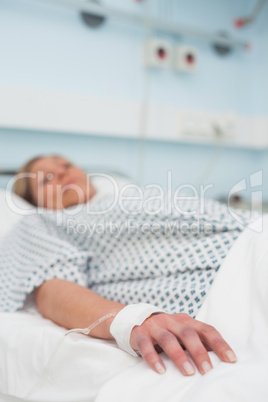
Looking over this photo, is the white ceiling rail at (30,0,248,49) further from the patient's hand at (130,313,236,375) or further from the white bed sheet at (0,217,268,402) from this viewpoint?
the patient's hand at (130,313,236,375)

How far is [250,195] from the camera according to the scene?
2.39 m

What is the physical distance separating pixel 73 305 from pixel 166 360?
1.05ft

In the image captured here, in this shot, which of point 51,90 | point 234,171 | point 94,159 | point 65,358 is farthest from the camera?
point 234,171

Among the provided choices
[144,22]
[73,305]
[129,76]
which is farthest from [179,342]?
[144,22]

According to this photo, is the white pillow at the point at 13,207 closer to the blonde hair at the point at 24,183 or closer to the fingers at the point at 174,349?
the blonde hair at the point at 24,183

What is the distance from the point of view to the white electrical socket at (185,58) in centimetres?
213

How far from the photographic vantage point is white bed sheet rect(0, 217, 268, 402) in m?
0.54

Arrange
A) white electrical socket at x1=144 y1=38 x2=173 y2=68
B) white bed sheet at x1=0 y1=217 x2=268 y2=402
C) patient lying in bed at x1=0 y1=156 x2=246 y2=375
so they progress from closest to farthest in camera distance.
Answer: white bed sheet at x1=0 y1=217 x2=268 y2=402 < patient lying in bed at x1=0 y1=156 x2=246 y2=375 < white electrical socket at x1=144 y1=38 x2=173 y2=68

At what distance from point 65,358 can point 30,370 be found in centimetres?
10

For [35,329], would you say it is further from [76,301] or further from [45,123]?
[45,123]

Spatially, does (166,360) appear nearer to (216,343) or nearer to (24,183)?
(216,343)

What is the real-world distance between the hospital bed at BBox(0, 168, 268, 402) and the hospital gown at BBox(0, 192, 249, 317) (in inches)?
2.6

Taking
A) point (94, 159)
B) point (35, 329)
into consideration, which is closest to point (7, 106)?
point (94, 159)

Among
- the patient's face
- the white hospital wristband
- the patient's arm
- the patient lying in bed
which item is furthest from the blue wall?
the white hospital wristband
